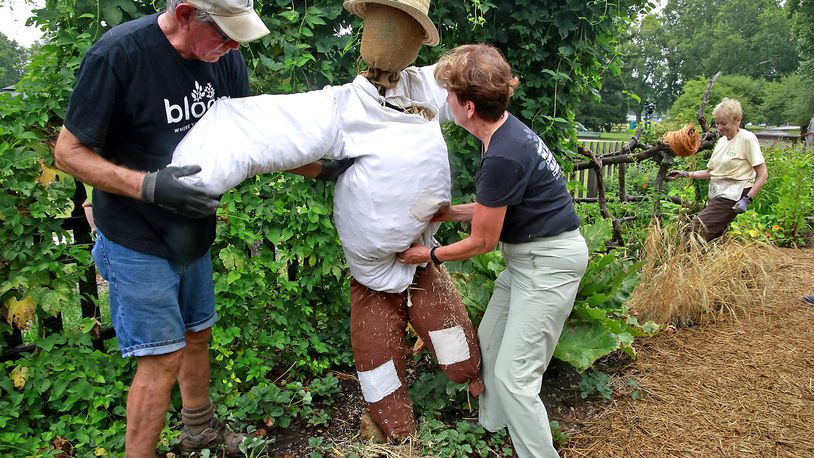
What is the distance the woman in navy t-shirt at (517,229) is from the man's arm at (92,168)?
979 mm

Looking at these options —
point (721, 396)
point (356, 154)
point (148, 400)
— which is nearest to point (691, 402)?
point (721, 396)

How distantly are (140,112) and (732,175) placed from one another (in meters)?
5.21

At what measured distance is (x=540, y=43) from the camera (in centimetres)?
328

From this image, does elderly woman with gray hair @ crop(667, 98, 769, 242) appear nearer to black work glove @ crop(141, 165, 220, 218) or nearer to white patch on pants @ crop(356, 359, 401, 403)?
white patch on pants @ crop(356, 359, 401, 403)

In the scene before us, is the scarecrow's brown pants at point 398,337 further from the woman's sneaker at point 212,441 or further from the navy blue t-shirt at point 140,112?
the navy blue t-shirt at point 140,112

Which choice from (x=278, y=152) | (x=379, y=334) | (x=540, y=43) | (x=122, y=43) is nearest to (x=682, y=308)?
A: (x=540, y=43)

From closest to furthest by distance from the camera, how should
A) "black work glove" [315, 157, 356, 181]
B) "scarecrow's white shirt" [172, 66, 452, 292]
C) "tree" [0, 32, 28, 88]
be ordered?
"scarecrow's white shirt" [172, 66, 452, 292] → "black work glove" [315, 157, 356, 181] → "tree" [0, 32, 28, 88]

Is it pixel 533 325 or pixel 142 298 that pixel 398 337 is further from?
pixel 142 298

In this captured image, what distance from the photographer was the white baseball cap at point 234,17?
1.71m

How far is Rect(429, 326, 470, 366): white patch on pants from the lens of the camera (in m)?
2.35

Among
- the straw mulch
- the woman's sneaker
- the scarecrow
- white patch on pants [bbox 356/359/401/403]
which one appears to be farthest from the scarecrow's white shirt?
the straw mulch

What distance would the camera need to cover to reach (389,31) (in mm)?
2041

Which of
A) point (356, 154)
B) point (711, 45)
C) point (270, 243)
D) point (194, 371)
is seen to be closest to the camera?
point (356, 154)

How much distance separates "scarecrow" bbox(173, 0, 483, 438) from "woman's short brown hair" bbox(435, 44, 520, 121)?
0.58ft
